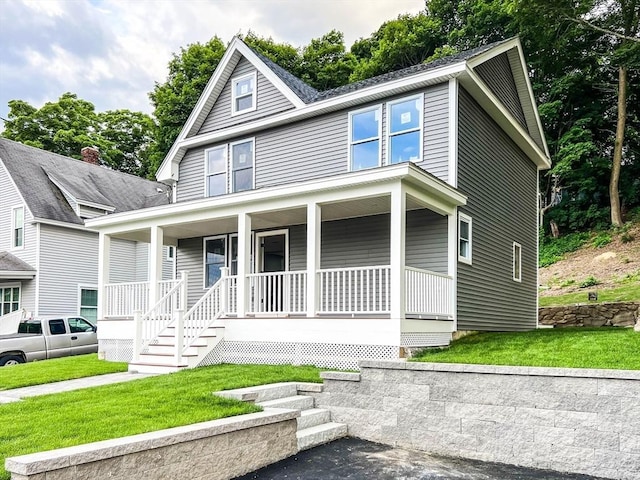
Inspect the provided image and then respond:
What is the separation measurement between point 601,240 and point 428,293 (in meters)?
17.1

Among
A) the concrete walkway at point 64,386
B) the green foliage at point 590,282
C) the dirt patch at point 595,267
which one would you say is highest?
the dirt patch at point 595,267

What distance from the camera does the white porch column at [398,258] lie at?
852 cm

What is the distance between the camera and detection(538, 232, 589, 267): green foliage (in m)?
23.9

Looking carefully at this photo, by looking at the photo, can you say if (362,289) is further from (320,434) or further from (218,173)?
(218,173)

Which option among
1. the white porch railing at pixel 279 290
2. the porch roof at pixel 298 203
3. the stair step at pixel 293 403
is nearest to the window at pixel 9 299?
the porch roof at pixel 298 203

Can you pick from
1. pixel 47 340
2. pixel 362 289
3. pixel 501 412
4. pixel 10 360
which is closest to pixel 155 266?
pixel 47 340

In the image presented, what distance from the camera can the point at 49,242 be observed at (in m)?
19.3

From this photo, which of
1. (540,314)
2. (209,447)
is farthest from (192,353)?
(540,314)

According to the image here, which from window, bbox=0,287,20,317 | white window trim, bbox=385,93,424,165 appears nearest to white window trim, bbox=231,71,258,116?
white window trim, bbox=385,93,424,165

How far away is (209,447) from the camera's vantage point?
4.77 meters

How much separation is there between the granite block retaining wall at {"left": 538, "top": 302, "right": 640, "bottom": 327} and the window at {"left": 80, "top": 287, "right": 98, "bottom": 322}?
53.2 feet

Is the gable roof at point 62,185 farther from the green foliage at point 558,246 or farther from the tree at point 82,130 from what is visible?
the green foliage at point 558,246

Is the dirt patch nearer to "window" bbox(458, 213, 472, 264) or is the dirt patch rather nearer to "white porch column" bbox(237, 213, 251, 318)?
"window" bbox(458, 213, 472, 264)

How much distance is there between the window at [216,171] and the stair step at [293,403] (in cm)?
805
